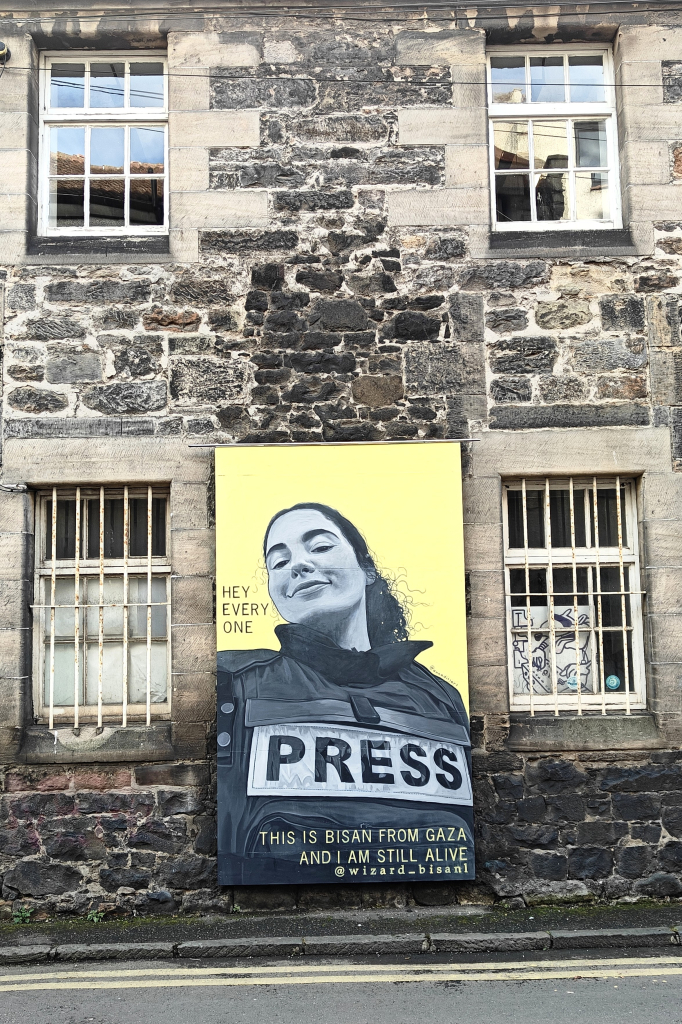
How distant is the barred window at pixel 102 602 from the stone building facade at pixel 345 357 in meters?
0.12

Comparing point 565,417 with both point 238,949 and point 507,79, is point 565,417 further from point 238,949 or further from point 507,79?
point 238,949

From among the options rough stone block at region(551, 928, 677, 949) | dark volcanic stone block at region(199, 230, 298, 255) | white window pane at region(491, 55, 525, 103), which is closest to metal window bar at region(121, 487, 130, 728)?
dark volcanic stone block at region(199, 230, 298, 255)

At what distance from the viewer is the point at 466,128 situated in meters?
7.22

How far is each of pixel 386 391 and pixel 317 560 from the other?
1383 mm

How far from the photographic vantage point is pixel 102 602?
23.0 feet

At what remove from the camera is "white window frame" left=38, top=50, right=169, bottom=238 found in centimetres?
734

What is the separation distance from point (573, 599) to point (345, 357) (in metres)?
2.51

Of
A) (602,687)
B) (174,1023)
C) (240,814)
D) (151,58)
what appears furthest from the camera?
(151,58)

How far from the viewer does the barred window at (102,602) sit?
6961mm

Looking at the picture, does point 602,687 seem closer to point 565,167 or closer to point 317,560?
point 317,560

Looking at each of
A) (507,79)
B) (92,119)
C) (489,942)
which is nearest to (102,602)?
(489,942)

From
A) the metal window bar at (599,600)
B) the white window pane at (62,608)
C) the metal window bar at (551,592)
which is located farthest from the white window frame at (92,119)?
the metal window bar at (599,600)

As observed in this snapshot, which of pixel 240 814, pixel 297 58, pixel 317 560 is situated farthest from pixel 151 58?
pixel 240 814

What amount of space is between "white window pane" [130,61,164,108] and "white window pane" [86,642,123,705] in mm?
4275
